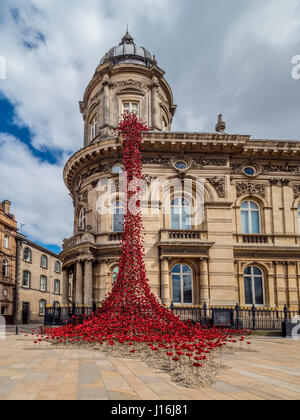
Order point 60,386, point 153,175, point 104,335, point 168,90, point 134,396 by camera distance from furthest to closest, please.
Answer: point 168,90, point 153,175, point 104,335, point 60,386, point 134,396

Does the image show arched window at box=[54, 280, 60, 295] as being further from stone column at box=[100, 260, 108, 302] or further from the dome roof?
the dome roof

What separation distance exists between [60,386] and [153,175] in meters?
17.4

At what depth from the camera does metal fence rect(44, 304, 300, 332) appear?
18.4 m

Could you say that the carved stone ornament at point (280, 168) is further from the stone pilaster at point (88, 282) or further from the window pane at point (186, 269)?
the stone pilaster at point (88, 282)

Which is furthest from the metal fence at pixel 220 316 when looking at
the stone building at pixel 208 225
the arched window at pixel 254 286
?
the arched window at pixel 254 286

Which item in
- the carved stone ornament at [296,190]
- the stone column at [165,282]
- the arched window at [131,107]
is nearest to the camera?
the stone column at [165,282]

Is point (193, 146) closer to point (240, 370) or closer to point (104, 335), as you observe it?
point (104, 335)

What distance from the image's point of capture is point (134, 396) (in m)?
5.57

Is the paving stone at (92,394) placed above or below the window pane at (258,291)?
below

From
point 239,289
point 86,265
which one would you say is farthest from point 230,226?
point 86,265

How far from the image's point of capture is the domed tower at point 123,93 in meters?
27.3

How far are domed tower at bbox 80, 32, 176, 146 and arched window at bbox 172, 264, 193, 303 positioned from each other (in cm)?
1172

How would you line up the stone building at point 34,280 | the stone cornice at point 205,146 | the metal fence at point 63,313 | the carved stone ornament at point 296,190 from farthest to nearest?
the stone building at point 34,280 → the carved stone ornament at point 296,190 → the stone cornice at point 205,146 → the metal fence at point 63,313

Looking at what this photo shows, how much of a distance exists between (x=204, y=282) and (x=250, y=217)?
575 centimetres
